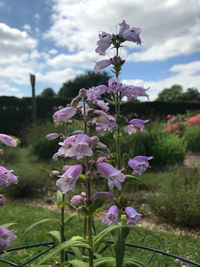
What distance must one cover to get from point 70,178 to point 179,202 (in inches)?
123

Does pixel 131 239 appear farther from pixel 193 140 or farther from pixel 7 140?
pixel 193 140

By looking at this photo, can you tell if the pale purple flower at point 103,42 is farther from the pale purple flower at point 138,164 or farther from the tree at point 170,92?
the tree at point 170,92

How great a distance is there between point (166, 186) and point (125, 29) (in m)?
3.32

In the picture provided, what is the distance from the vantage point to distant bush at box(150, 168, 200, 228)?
3908 mm

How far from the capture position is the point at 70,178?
4.21 ft

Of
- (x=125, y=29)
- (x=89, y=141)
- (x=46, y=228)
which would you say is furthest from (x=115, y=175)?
(x=46, y=228)

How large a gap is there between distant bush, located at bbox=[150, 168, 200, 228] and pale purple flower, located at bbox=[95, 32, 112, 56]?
295cm

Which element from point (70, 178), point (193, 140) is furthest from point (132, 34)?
point (193, 140)

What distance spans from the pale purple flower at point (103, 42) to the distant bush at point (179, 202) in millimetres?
2951

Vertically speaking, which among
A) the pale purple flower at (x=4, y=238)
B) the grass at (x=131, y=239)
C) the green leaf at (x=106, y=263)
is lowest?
the grass at (x=131, y=239)

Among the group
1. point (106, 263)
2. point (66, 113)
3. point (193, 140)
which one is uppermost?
point (66, 113)

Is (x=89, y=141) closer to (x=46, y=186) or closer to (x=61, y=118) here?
(x=61, y=118)

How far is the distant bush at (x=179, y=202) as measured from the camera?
3908mm

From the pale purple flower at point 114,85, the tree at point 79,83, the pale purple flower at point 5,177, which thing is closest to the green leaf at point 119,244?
the pale purple flower at point 5,177
